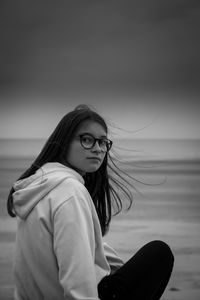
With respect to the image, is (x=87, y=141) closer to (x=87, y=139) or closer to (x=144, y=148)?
(x=87, y=139)

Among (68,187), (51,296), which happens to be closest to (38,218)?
(68,187)

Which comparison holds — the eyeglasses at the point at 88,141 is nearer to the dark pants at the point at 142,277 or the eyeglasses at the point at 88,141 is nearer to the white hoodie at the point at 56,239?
the white hoodie at the point at 56,239

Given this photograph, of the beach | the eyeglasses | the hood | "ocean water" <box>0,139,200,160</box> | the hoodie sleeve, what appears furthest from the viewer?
"ocean water" <box>0,139,200,160</box>

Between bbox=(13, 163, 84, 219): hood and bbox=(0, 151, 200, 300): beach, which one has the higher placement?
bbox=(13, 163, 84, 219): hood

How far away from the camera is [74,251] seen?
0.93m

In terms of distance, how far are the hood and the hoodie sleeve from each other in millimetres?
80

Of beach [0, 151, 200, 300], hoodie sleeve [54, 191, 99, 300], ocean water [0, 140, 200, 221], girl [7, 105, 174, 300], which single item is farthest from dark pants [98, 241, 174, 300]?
ocean water [0, 140, 200, 221]

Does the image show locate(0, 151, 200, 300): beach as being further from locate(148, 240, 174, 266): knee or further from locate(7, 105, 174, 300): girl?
locate(7, 105, 174, 300): girl

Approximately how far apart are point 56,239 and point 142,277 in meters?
0.33

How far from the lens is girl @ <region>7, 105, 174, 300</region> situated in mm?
940

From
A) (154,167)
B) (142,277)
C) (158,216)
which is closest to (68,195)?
(142,277)

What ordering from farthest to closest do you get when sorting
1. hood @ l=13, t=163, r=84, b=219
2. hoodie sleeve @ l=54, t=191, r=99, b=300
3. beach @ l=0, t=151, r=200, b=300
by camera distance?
1. beach @ l=0, t=151, r=200, b=300
2. hood @ l=13, t=163, r=84, b=219
3. hoodie sleeve @ l=54, t=191, r=99, b=300

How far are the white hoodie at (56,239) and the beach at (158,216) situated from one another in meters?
1.33

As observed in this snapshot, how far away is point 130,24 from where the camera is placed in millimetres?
2936
